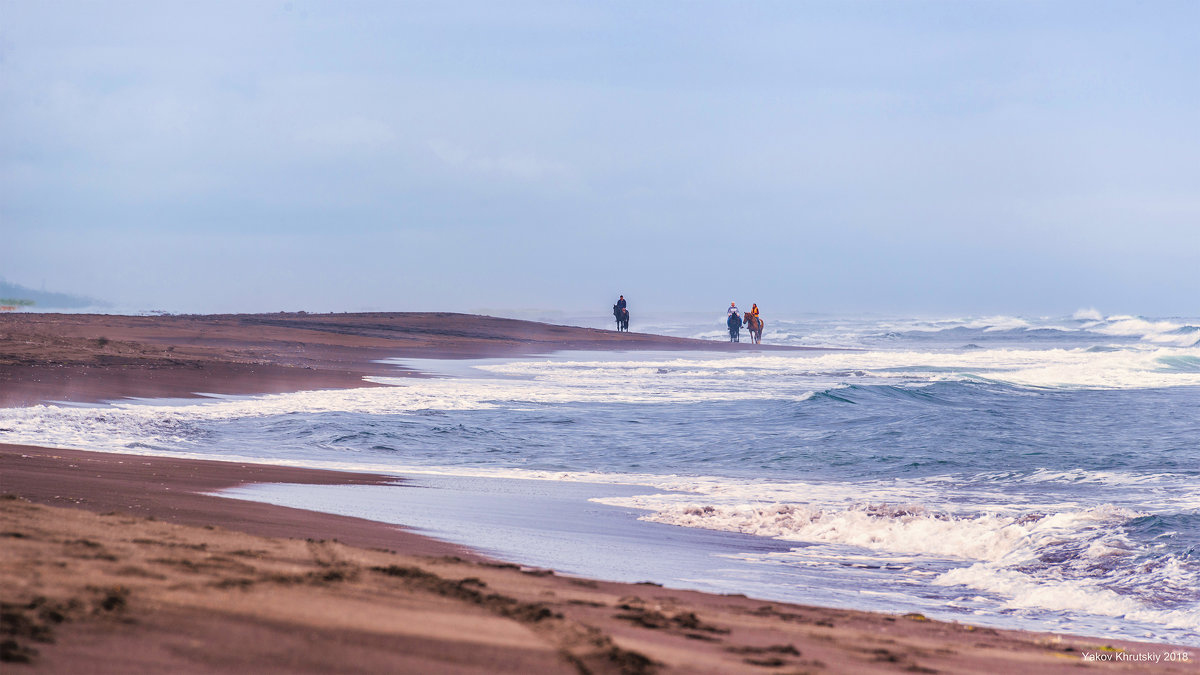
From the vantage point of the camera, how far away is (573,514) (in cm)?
812

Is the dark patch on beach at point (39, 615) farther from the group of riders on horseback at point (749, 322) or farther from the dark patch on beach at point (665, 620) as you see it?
the group of riders on horseback at point (749, 322)

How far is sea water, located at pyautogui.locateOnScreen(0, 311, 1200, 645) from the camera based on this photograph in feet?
20.6

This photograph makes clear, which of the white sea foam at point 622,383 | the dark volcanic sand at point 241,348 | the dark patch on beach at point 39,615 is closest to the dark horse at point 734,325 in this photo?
the dark volcanic sand at point 241,348

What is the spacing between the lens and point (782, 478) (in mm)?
11047

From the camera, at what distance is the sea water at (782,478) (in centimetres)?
628

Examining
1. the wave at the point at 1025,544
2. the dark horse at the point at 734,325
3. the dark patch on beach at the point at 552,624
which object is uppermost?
the dark horse at the point at 734,325

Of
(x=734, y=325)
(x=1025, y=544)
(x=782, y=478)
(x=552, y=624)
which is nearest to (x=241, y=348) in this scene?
(x=782, y=478)

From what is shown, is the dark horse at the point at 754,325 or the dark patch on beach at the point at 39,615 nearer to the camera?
the dark patch on beach at the point at 39,615

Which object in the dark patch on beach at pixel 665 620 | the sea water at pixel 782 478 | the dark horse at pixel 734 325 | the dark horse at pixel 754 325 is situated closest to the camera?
the dark patch on beach at pixel 665 620

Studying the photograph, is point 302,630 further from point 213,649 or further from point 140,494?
point 140,494

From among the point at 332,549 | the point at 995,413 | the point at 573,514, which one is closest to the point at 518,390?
the point at 995,413

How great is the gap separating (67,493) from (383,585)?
3551mm

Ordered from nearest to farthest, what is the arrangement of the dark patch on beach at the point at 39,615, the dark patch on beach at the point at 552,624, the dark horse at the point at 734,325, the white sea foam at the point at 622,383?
the dark patch on beach at the point at 39,615, the dark patch on beach at the point at 552,624, the white sea foam at the point at 622,383, the dark horse at the point at 734,325

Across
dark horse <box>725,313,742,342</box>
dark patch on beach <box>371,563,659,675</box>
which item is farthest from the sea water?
dark horse <box>725,313,742,342</box>
